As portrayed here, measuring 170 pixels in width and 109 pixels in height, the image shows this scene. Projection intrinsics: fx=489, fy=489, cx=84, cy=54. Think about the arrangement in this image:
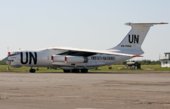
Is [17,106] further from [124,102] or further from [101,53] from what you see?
[101,53]

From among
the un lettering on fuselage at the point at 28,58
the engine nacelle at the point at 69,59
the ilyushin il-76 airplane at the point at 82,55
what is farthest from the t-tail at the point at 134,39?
the un lettering on fuselage at the point at 28,58

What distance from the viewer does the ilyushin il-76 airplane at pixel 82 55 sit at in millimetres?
62812

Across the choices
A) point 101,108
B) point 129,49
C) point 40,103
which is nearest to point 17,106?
point 40,103

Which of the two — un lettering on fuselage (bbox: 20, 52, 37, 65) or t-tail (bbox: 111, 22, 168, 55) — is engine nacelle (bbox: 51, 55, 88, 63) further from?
t-tail (bbox: 111, 22, 168, 55)

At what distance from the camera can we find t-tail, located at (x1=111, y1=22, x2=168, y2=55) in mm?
67000

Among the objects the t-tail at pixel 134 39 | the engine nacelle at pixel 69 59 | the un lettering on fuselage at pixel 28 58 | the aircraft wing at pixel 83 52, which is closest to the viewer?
the un lettering on fuselage at pixel 28 58

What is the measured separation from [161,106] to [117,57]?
160ft

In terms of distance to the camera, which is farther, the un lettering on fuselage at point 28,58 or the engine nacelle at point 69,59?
the engine nacelle at point 69,59

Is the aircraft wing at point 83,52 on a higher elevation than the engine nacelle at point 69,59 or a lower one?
higher

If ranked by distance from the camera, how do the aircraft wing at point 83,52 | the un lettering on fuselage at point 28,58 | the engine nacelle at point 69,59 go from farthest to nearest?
the aircraft wing at point 83,52, the engine nacelle at point 69,59, the un lettering on fuselage at point 28,58

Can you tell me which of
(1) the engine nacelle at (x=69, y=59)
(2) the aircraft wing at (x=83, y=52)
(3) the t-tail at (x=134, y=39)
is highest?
(3) the t-tail at (x=134, y=39)

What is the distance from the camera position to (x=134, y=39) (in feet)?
222

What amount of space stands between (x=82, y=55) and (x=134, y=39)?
25.9 feet

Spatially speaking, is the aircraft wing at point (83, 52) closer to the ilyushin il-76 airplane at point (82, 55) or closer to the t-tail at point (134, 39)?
the ilyushin il-76 airplane at point (82, 55)
